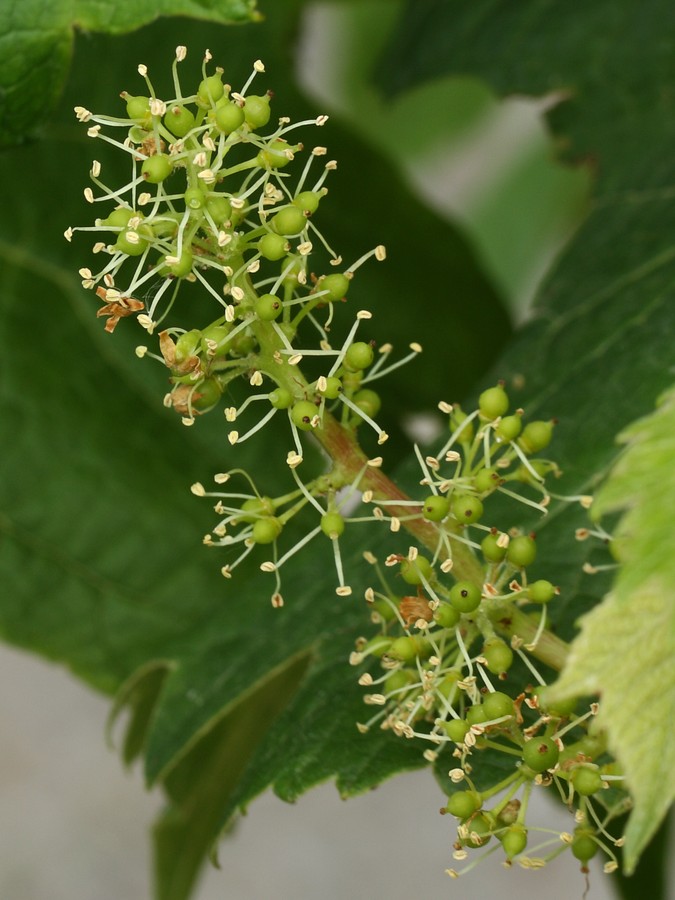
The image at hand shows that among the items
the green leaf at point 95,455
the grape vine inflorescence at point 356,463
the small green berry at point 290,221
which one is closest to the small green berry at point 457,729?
the grape vine inflorescence at point 356,463

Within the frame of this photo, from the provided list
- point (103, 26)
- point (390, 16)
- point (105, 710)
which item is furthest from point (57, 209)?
point (105, 710)

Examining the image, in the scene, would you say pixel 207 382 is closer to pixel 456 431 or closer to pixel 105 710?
pixel 456 431

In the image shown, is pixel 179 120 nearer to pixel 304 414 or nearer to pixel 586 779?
pixel 304 414

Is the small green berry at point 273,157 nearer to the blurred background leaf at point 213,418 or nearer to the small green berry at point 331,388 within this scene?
the small green berry at point 331,388

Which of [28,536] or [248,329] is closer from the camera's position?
[248,329]

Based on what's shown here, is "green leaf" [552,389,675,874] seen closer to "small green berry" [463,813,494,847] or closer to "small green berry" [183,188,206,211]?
"small green berry" [463,813,494,847]

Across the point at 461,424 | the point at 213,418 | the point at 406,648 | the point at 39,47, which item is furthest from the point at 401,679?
the point at 213,418
